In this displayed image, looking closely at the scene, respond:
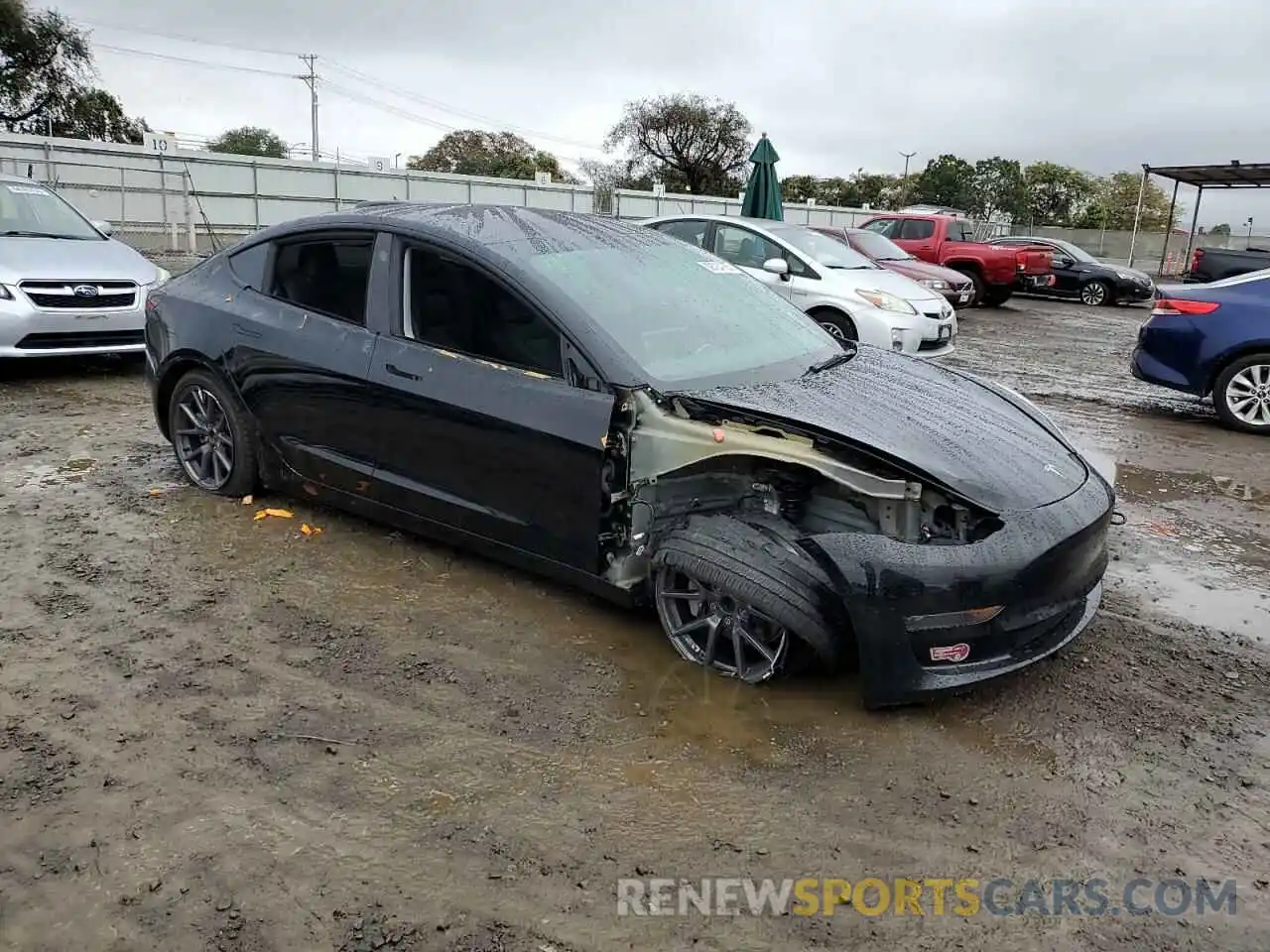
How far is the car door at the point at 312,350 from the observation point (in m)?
4.30

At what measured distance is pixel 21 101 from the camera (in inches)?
1512

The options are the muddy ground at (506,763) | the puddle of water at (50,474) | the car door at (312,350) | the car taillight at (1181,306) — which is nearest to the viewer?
the muddy ground at (506,763)

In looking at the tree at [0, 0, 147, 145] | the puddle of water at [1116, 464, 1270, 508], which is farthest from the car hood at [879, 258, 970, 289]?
the tree at [0, 0, 147, 145]

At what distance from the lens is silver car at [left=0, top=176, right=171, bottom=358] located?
24.6ft

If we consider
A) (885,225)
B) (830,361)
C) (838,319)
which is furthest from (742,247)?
(885,225)

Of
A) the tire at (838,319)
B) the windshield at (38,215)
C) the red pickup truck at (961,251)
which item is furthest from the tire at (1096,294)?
the windshield at (38,215)

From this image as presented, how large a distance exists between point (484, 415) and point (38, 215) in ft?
23.0

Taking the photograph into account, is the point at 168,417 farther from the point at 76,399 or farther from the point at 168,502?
the point at 76,399

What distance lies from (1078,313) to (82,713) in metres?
19.3

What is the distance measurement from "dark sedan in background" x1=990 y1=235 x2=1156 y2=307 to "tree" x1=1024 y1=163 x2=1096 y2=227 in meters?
46.7

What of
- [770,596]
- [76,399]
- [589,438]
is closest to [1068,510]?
[770,596]

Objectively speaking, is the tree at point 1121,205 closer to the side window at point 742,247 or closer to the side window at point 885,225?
the side window at point 885,225

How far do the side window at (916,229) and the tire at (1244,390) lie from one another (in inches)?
481

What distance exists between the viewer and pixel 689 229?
10930 millimetres
